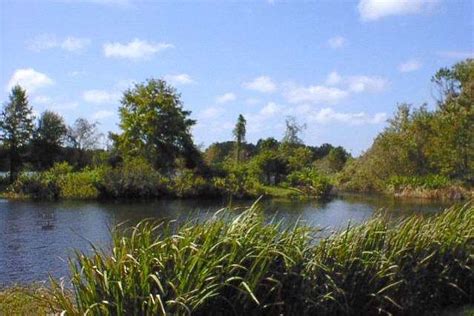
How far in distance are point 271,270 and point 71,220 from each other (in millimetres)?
22376

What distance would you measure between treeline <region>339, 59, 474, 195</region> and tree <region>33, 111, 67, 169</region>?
98.3 feet

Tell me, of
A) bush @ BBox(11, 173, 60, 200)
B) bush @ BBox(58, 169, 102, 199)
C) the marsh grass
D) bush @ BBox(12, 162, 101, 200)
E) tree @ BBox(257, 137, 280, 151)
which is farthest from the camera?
tree @ BBox(257, 137, 280, 151)

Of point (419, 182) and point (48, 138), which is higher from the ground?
point (48, 138)

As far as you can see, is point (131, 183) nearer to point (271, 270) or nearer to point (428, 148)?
point (428, 148)

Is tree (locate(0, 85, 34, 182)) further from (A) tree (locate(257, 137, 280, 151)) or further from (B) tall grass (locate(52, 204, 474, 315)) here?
(B) tall grass (locate(52, 204, 474, 315))

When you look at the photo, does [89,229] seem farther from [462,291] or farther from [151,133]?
[151,133]

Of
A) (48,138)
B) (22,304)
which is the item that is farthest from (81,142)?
(22,304)

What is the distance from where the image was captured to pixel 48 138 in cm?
5238

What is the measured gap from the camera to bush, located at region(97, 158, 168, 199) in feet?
136

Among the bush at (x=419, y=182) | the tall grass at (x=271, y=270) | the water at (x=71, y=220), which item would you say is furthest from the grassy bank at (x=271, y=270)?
the bush at (x=419, y=182)

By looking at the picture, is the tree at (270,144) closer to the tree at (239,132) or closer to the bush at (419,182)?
the tree at (239,132)

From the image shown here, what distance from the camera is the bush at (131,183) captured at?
41.3 meters

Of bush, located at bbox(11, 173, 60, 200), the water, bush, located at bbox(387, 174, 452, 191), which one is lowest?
the water

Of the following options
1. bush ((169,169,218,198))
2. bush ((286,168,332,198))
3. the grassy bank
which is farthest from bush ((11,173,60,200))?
the grassy bank
